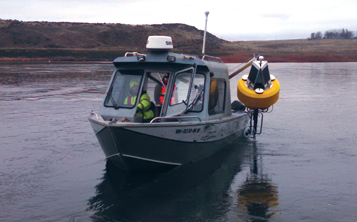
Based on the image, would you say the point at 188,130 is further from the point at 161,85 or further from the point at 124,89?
the point at 124,89

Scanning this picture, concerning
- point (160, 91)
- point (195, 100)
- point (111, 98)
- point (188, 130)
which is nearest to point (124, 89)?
point (111, 98)

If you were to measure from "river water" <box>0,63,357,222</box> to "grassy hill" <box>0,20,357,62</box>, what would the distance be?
58809mm

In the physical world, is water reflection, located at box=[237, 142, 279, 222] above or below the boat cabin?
below

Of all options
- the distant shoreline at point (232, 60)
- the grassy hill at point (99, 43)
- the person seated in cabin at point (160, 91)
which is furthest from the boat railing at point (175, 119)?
the grassy hill at point (99, 43)

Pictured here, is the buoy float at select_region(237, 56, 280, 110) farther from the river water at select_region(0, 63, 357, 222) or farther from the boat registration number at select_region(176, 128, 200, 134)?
the boat registration number at select_region(176, 128, 200, 134)

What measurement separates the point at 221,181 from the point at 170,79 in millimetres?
2609

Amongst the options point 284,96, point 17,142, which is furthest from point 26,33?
point 17,142

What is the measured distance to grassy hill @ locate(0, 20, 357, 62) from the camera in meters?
73.8

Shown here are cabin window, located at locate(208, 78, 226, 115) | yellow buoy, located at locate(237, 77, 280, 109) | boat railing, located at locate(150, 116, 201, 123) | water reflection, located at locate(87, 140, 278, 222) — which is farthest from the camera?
yellow buoy, located at locate(237, 77, 280, 109)

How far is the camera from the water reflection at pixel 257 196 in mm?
7602

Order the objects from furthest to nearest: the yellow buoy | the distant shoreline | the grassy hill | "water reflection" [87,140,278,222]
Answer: the grassy hill < the distant shoreline < the yellow buoy < "water reflection" [87,140,278,222]

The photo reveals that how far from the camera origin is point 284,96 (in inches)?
958

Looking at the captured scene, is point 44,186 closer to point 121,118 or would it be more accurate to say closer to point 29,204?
point 29,204

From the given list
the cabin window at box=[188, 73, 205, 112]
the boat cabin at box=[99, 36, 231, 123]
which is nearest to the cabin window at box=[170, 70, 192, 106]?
the boat cabin at box=[99, 36, 231, 123]
